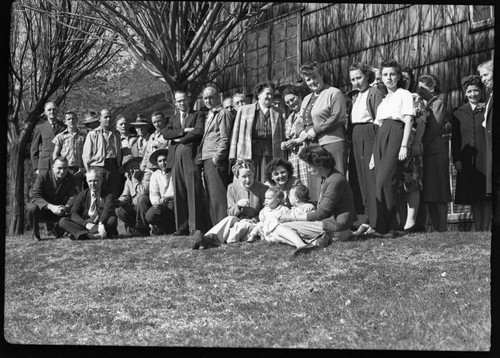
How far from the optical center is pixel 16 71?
29.1ft

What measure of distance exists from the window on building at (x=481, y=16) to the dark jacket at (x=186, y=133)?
2.80 meters

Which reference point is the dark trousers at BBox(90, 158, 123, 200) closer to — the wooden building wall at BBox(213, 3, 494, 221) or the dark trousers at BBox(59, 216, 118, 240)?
the dark trousers at BBox(59, 216, 118, 240)

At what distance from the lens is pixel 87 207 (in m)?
9.53

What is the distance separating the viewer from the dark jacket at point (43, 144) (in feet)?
30.2

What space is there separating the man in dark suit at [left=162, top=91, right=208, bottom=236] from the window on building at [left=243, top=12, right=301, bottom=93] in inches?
27.4

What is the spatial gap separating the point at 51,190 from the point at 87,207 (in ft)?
1.41

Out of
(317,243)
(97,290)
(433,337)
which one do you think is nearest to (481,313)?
(433,337)

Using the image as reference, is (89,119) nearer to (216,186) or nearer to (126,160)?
(126,160)

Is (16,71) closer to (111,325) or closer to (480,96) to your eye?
(111,325)

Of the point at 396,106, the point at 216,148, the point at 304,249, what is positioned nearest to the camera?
the point at 304,249

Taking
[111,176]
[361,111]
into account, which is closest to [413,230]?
[361,111]

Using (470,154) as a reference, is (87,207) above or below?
below

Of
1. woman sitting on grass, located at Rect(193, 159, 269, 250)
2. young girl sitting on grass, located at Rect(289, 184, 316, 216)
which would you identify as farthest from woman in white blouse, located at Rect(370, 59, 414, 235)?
woman sitting on grass, located at Rect(193, 159, 269, 250)

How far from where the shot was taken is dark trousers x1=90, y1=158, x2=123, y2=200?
9.60 m
